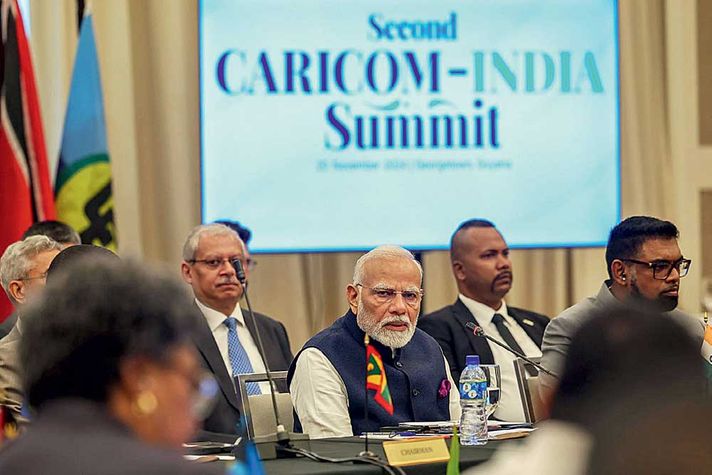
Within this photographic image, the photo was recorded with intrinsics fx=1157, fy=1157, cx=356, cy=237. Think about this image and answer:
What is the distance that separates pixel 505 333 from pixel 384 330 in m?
1.39

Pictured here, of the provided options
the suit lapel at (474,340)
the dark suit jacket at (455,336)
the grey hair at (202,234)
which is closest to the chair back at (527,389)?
the dark suit jacket at (455,336)

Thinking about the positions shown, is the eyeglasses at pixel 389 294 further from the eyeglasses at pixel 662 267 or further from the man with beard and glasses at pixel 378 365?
the eyeglasses at pixel 662 267

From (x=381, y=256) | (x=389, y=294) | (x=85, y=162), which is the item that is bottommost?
(x=389, y=294)

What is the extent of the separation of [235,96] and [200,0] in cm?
48

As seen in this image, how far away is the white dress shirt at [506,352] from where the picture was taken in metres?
4.68

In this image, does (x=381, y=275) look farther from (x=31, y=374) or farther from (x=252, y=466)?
(x=31, y=374)

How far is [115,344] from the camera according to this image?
1.35 metres

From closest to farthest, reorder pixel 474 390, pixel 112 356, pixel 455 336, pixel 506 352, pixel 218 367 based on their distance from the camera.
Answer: pixel 112 356 < pixel 474 390 < pixel 218 367 < pixel 455 336 < pixel 506 352

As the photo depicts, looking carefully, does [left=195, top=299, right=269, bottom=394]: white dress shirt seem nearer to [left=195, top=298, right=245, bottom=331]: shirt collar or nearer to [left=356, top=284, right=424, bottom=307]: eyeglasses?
[left=195, top=298, right=245, bottom=331]: shirt collar

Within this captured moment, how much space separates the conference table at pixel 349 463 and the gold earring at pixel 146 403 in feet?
4.67

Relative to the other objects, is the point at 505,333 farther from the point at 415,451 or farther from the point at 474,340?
the point at 415,451

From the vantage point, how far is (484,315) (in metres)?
5.17

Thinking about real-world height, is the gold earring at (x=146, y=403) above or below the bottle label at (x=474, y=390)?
above
